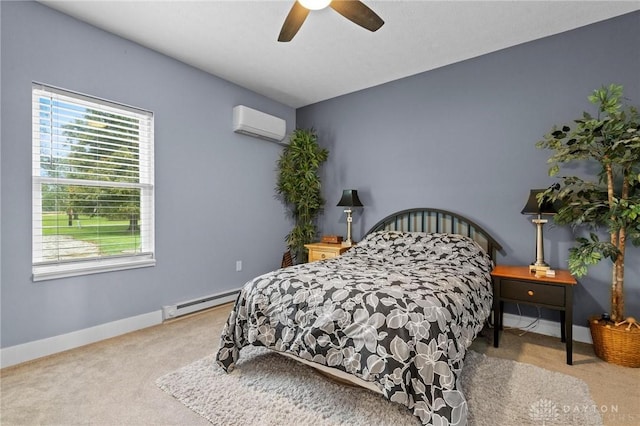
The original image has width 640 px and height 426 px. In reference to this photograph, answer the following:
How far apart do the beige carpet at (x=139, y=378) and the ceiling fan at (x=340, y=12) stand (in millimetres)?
2460

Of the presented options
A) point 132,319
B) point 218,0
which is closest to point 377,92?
point 218,0

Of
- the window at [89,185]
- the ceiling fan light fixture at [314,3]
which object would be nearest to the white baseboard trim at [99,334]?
the window at [89,185]

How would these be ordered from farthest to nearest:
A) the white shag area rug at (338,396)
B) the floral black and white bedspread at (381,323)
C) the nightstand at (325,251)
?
the nightstand at (325,251), the white shag area rug at (338,396), the floral black and white bedspread at (381,323)

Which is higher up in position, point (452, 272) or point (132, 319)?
point (452, 272)

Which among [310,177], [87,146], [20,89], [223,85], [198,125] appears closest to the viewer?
[20,89]

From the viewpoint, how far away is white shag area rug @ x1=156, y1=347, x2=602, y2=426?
1647 millimetres

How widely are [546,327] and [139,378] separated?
336 centimetres

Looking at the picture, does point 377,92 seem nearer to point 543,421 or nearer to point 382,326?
point 382,326

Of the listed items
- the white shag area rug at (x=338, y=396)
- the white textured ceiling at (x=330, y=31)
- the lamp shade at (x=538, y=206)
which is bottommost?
the white shag area rug at (x=338, y=396)

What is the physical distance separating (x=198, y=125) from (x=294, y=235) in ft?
6.21

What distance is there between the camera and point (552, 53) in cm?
284

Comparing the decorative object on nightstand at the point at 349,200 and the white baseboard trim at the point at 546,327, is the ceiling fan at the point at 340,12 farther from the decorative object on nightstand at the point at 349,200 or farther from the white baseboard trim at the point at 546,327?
the white baseboard trim at the point at 546,327

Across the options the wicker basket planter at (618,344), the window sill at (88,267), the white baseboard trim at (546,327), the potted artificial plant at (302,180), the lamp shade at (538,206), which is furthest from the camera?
the potted artificial plant at (302,180)

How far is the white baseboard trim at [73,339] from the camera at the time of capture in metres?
2.23
